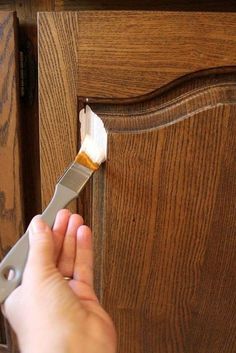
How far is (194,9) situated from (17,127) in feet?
0.76

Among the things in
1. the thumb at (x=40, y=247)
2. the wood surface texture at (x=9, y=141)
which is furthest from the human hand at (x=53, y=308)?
the wood surface texture at (x=9, y=141)

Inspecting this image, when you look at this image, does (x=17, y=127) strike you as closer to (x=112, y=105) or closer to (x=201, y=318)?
(x=112, y=105)

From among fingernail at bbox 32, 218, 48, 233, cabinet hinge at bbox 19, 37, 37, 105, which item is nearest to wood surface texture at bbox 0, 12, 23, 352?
cabinet hinge at bbox 19, 37, 37, 105

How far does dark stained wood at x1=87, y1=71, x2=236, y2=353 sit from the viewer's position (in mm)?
307

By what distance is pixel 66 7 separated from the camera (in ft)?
1.07

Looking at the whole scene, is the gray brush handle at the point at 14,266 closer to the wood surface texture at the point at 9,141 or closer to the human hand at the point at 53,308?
the human hand at the point at 53,308

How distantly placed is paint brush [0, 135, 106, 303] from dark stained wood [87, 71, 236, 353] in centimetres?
2

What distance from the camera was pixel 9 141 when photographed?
0.36m

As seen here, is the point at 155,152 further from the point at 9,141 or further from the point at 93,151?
the point at 9,141

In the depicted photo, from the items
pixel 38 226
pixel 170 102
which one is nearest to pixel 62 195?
pixel 38 226

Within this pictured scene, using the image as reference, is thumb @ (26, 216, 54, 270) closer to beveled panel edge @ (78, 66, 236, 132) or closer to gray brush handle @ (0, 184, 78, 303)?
gray brush handle @ (0, 184, 78, 303)

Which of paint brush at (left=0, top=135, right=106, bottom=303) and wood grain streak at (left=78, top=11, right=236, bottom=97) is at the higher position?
wood grain streak at (left=78, top=11, right=236, bottom=97)

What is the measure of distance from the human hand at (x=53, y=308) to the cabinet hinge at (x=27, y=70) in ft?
0.49

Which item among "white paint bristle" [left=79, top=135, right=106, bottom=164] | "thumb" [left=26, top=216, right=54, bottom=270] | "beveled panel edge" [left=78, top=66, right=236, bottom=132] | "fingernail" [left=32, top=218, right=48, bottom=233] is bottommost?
"thumb" [left=26, top=216, right=54, bottom=270]
